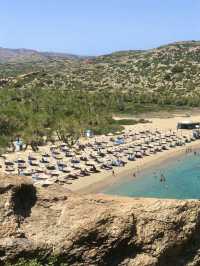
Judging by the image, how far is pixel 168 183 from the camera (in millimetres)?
49812

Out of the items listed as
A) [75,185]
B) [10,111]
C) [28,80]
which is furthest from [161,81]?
[75,185]

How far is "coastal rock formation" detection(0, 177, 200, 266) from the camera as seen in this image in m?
9.55

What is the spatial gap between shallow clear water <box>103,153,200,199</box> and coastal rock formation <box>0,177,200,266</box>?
33.8 m

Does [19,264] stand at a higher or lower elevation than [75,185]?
higher

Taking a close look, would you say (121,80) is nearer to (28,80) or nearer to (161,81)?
(161,81)

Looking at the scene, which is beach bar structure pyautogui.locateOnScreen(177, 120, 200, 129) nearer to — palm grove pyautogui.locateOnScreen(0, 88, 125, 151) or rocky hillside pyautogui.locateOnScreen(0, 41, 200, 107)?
palm grove pyautogui.locateOnScreen(0, 88, 125, 151)

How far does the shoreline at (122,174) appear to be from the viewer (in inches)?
1748

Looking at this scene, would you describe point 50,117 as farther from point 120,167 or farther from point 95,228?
point 95,228

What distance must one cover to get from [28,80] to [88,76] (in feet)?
55.6

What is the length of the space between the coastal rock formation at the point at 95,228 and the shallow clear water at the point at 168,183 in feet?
111

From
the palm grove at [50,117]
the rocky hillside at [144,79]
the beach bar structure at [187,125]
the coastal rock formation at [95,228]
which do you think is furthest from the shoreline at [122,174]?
the rocky hillside at [144,79]

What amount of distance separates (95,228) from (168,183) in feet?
134

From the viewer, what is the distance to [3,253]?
9367mm

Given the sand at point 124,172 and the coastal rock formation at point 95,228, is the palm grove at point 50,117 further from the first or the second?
the coastal rock formation at point 95,228
